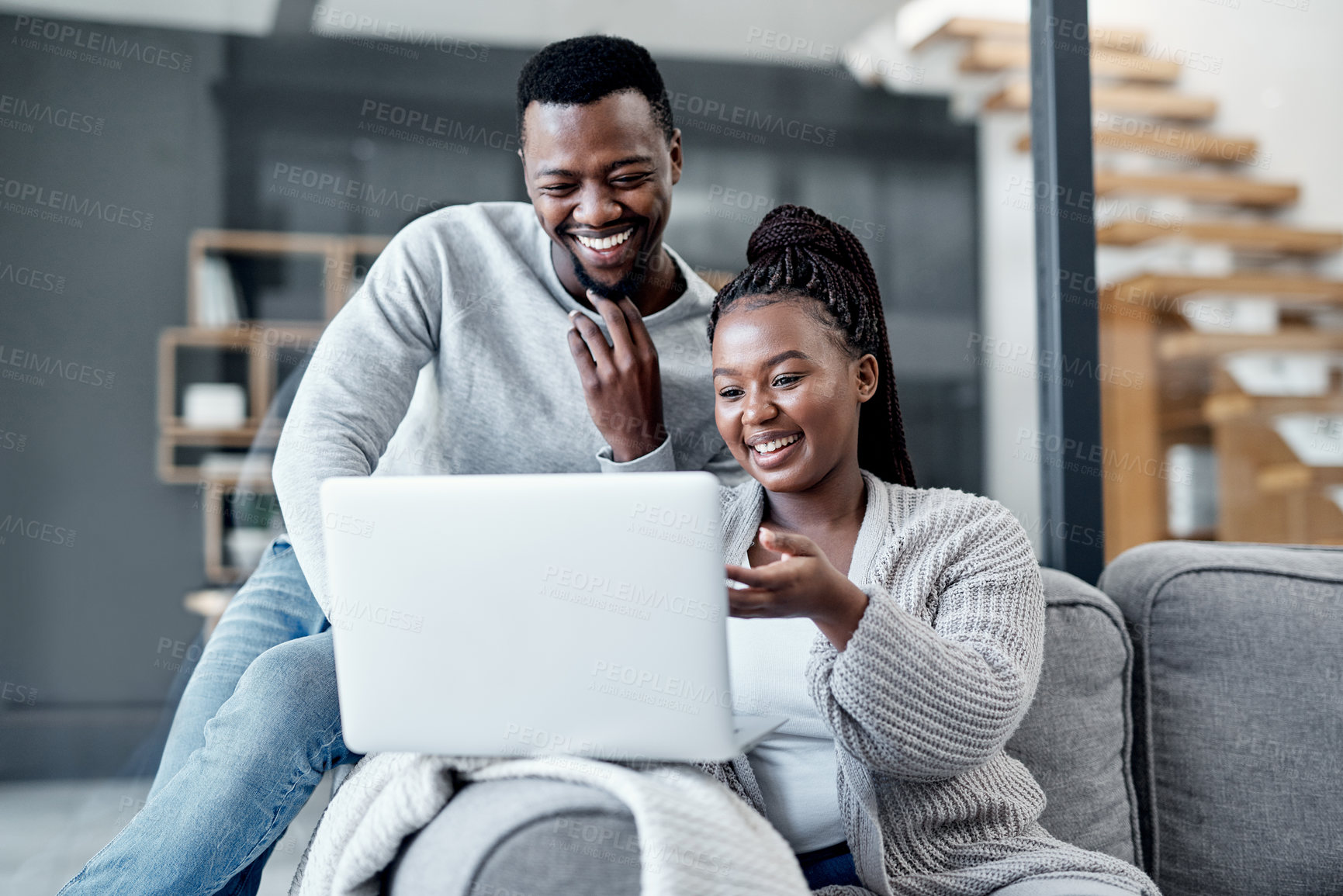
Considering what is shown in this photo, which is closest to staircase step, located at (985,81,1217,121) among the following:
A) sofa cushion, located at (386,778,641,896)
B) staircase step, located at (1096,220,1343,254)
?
staircase step, located at (1096,220,1343,254)

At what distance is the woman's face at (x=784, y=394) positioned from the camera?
3.67 ft

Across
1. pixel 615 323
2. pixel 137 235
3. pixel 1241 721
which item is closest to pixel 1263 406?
pixel 1241 721

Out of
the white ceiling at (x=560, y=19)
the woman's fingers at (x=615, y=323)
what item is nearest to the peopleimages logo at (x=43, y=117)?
the white ceiling at (x=560, y=19)

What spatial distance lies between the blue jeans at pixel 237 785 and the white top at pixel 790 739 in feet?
1.41

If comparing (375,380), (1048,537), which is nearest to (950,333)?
(1048,537)

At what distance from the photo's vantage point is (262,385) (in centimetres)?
336

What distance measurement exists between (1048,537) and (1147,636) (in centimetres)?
39

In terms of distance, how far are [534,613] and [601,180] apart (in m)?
0.72

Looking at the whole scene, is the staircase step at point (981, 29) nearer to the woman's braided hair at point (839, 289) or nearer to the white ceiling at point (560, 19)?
the white ceiling at point (560, 19)

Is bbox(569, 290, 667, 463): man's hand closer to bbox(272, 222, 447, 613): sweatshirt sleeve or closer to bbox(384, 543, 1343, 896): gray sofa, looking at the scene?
bbox(272, 222, 447, 613): sweatshirt sleeve

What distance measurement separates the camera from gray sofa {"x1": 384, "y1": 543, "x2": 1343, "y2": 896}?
1.22m

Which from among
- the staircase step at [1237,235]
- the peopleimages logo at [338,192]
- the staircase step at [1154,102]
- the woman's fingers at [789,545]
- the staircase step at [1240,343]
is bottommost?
the woman's fingers at [789,545]

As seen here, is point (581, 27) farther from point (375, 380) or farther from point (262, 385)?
point (375, 380)

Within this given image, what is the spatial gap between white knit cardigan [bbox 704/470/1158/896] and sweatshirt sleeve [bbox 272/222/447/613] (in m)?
0.46
